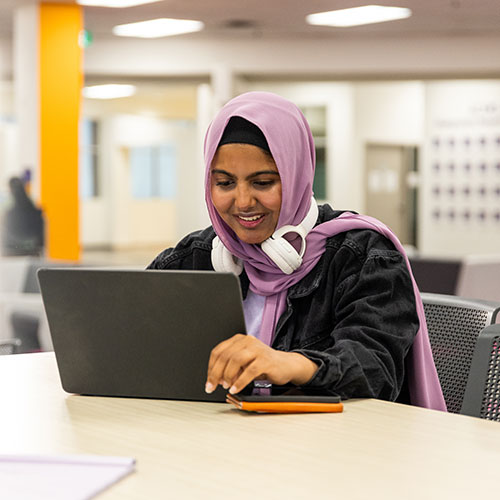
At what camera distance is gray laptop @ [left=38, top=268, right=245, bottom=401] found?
4.37 ft

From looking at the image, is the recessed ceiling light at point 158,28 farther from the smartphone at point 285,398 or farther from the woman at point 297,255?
the smartphone at point 285,398

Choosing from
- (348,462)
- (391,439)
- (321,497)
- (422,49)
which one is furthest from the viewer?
(422,49)

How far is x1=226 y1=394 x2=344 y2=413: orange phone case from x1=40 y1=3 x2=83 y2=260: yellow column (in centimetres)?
822

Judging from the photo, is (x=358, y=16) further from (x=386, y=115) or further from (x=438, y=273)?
(x=438, y=273)

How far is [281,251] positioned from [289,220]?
0.09 m

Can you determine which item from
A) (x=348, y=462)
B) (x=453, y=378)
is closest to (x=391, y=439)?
(x=348, y=462)

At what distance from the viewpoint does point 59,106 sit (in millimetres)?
9234

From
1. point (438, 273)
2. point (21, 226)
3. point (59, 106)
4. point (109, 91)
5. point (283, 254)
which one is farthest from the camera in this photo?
point (109, 91)

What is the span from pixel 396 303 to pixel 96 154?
18414 mm

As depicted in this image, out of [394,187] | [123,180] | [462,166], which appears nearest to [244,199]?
[462,166]

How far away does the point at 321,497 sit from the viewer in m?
0.96

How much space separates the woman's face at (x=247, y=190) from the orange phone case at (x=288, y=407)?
17.6 inches

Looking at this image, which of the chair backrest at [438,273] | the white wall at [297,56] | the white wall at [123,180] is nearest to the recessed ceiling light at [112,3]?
the white wall at [297,56]

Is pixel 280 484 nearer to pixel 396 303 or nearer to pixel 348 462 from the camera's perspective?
pixel 348 462
